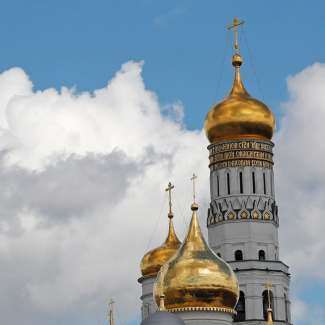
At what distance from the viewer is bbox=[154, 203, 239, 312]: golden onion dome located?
32.9 m

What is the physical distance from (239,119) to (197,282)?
10016 mm

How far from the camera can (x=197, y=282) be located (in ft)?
108

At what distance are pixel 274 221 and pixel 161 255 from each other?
4618 millimetres

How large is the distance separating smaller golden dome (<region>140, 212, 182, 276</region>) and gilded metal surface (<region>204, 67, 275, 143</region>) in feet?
12.9

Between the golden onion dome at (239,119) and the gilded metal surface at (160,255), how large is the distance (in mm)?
4145

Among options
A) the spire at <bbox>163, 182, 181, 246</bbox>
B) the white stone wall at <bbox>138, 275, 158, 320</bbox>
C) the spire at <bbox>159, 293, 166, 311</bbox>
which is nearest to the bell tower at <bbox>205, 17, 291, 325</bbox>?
the spire at <bbox>163, 182, 181, 246</bbox>

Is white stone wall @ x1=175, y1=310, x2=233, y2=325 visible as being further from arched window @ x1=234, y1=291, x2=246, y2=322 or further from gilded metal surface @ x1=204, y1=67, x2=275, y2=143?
gilded metal surface @ x1=204, y1=67, x2=275, y2=143

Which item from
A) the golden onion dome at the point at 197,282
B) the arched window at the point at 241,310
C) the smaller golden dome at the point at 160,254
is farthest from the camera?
the smaller golden dome at the point at 160,254

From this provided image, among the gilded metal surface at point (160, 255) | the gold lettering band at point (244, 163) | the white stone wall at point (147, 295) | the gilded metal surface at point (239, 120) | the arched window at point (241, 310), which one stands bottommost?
the arched window at point (241, 310)

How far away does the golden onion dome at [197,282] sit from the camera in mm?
32938

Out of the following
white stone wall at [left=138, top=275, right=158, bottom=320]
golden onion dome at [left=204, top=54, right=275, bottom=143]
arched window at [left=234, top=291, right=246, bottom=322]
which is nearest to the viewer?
arched window at [left=234, top=291, right=246, bottom=322]

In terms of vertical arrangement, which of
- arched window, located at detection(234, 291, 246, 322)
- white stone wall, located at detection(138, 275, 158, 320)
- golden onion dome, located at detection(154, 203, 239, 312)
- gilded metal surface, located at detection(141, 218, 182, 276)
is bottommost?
golden onion dome, located at detection(154, 203, 239, 312)

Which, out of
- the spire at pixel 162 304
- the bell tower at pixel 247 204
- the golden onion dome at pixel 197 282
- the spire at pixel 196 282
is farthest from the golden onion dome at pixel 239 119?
the spire at pixel 162 304

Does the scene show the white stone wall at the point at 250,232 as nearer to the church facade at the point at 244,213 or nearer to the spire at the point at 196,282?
the church facade at the point at 244,213
